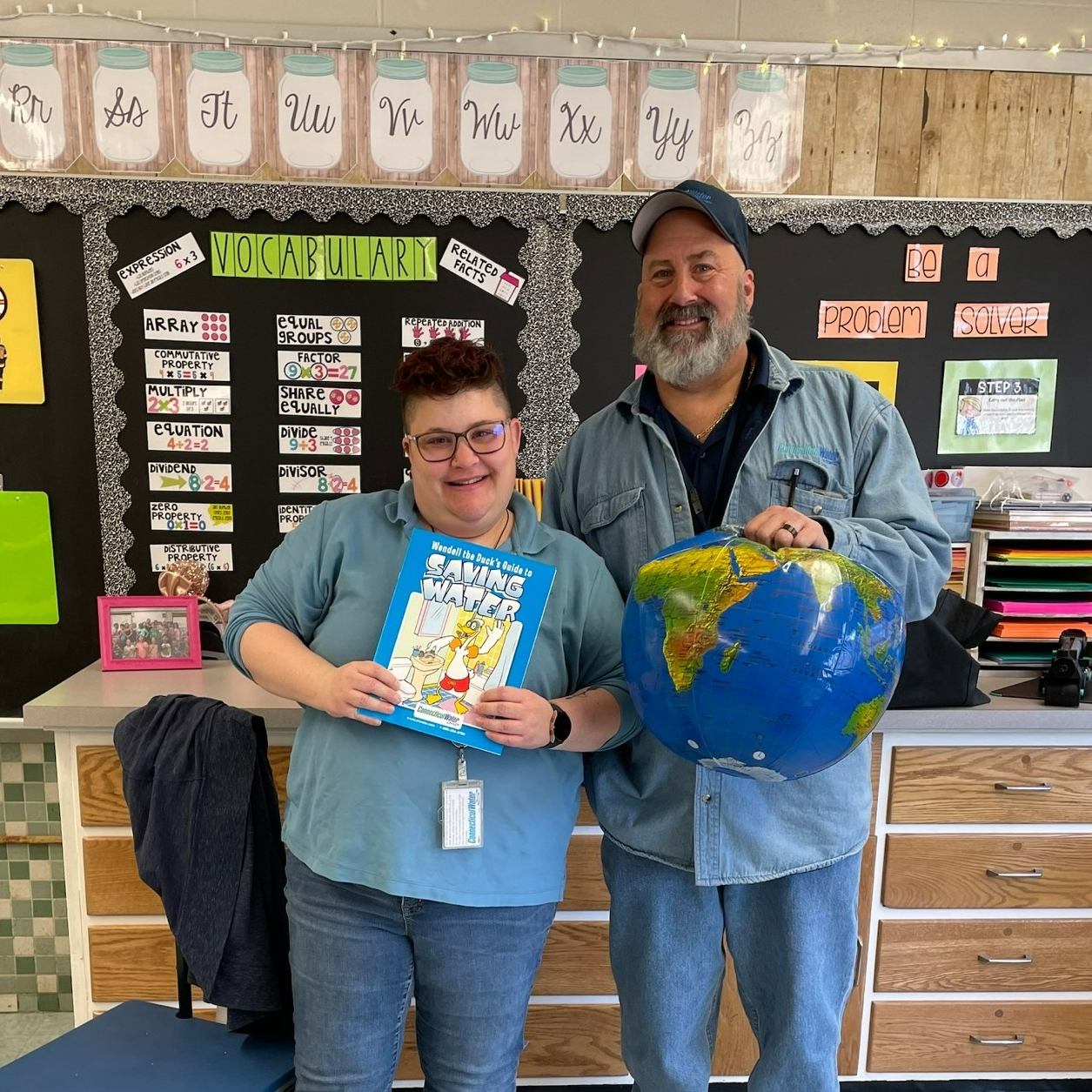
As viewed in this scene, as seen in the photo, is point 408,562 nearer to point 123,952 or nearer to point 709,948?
point 709,948

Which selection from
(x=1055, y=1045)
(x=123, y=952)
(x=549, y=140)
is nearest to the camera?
(x=123, y=952)

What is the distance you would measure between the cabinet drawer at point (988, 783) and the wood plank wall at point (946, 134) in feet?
4.85

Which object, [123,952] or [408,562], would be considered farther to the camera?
[123,952]

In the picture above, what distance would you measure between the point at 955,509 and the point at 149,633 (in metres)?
2.16

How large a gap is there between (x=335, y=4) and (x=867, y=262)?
1.55m

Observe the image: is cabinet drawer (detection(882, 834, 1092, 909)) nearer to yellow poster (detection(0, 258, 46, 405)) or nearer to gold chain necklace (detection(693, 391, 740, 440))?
gold chain necklace (detection(693, 391, 740, 440))

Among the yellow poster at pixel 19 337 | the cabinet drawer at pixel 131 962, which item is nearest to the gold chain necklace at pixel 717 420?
the cabinet drawer at pixel 131 962

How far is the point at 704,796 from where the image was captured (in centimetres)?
118

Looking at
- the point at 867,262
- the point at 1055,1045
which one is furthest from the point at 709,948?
the point at 867,262

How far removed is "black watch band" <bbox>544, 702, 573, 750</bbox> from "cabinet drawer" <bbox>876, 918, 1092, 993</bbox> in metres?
1.24

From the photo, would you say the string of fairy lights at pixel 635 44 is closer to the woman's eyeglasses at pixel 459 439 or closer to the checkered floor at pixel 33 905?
the woman's eyeglasses at pixel 459 439

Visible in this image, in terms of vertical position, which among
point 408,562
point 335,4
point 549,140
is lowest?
point 408,562

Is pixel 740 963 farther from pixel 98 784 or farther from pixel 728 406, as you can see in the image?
pixel 98 784

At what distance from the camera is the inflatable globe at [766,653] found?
2.81 feet
